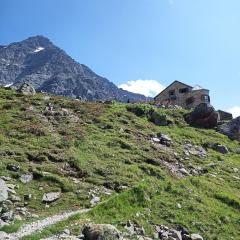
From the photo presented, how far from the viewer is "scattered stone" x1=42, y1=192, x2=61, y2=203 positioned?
3078 centimetres

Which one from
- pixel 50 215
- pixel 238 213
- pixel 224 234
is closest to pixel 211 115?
pixel 238 213

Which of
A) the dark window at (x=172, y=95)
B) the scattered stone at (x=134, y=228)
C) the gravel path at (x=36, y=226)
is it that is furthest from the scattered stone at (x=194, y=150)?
the dark window at (x=172, y=95)

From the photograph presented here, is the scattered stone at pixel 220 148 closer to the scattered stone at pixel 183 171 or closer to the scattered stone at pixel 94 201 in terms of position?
the scattered stone at pixel 183 171

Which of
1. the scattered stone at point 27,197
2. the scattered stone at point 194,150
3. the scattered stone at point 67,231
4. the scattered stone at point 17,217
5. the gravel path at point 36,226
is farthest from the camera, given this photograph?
the scattered stone at point 194,150

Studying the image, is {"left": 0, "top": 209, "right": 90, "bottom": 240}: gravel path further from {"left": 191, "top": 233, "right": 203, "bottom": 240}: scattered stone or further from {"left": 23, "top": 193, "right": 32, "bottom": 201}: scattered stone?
{"left": 191, "top": 233, "right": 203, "bottom": 240}: scattered stone

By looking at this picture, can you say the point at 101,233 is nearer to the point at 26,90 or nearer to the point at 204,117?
the point at 26,90

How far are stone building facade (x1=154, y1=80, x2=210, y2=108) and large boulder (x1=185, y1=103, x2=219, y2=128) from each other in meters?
24.1

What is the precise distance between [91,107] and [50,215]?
102 ft

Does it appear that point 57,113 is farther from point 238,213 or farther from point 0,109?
point 238,213

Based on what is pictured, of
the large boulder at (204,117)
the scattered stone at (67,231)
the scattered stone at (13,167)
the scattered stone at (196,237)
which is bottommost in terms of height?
the scattered stone at (67,231)

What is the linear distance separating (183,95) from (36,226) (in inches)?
2828

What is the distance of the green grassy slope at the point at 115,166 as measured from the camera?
31.1 m

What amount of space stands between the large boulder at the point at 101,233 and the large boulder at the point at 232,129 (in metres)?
42.4

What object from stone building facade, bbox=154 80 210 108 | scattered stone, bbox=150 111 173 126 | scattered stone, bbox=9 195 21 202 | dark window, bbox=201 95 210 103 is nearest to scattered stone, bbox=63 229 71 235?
scattered stone, bbox=9 195 21 202
